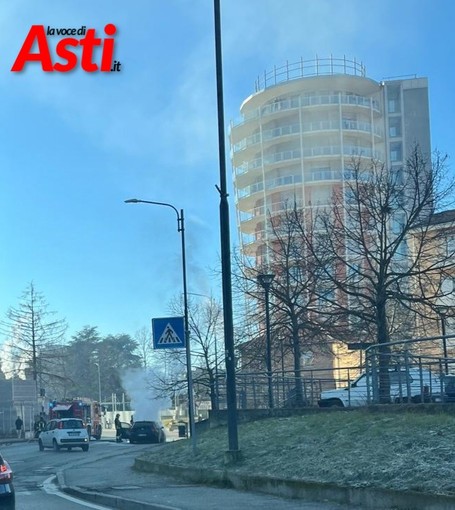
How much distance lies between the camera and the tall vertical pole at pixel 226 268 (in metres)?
16.7

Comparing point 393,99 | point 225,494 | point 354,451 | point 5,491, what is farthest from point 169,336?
point 393,99

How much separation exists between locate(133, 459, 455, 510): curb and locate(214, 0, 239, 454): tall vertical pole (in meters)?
0.97

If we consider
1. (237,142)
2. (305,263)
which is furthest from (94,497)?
(237,142)

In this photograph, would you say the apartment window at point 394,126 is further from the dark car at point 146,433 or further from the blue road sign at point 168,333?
the blue road sign at point 168,333

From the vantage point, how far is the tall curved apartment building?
3369 inches

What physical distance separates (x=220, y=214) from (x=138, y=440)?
31.1 m

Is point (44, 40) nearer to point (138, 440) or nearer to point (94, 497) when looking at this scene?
point (94, 497)

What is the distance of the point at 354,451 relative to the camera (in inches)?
564

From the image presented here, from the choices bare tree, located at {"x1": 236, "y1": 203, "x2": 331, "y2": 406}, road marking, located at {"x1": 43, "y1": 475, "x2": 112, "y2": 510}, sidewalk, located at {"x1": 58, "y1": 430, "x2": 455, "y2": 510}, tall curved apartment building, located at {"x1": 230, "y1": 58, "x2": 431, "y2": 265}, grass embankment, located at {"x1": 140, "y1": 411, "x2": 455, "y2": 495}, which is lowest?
road marking, located at {"x1": 43, "y1": 475, "x2": 112, "y2": 510}

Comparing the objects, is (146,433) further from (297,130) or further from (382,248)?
(297,130)

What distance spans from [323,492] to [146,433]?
34.5m

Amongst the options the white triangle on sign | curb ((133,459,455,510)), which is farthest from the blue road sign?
curb ((133,459,455,510))

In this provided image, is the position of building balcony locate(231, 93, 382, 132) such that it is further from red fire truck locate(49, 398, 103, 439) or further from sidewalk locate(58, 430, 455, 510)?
sidewalk locate(58, 430, 455, 510)

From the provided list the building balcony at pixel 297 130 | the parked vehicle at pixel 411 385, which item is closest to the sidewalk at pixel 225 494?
the parked vehicle at pixel 411 385
